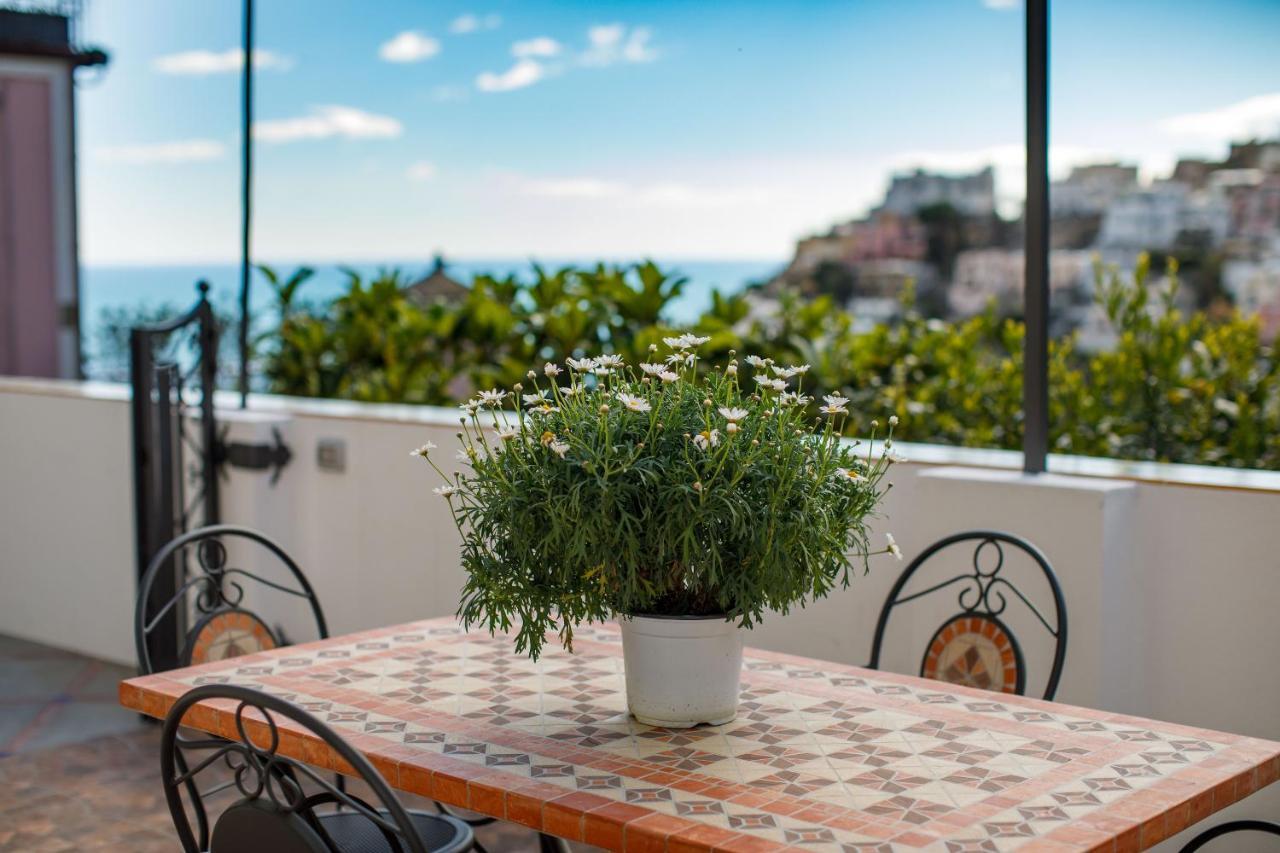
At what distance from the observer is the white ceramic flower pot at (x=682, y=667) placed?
2.12 metres

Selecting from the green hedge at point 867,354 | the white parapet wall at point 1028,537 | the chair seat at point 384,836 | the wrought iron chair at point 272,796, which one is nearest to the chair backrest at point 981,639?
the white parapet wall at point 1028,537

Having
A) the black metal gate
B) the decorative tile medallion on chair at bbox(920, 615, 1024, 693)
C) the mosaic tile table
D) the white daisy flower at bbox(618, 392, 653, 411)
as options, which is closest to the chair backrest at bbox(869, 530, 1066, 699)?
the decorative tile medallion on chair at bbox(920, 615, 1024, 693)

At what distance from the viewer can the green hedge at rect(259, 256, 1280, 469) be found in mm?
4859

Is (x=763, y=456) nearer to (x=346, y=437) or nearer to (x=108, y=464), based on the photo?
Result: (x=346, y=437)

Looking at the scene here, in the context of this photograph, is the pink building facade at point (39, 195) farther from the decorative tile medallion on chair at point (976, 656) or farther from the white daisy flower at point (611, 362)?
the white daisy flower at point (611, 362)

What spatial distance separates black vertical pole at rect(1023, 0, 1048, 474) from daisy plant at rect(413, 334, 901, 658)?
1306 millimetres

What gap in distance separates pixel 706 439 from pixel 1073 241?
102ft

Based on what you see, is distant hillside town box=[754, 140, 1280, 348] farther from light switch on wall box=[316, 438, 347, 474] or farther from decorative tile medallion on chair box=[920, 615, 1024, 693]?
decorative tile medallion on chair box=[920, 615, 1024, 693]

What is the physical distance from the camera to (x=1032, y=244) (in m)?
3.30

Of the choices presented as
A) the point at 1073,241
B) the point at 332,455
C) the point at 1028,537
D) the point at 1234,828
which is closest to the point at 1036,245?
the point at 1028,537

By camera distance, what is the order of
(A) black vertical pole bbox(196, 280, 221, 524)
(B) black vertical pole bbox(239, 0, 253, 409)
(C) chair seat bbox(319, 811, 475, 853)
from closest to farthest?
(C) chair seat bbox(319, 811, 475, 853)
(A) black vertical pole bbox(196, 280, 221, 524)
(B) black vertical pole bbox(239, 0, 253, 409)

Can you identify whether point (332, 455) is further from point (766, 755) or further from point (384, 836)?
point (766, 755)

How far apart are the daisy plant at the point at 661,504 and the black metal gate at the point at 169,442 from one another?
276 centimetres

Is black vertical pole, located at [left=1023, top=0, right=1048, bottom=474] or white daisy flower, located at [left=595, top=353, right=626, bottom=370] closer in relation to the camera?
white daisy flower, located at [left=595, top=353, right=626, bottom=370]
